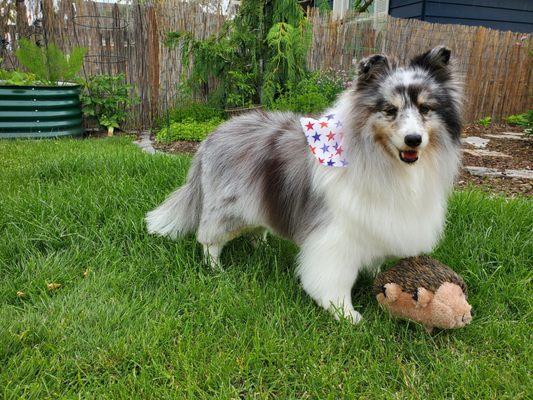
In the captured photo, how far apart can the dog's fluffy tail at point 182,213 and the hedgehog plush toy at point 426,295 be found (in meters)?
1.38

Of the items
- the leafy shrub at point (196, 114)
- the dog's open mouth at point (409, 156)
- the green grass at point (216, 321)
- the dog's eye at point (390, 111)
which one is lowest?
the green grass at point (216, 321)

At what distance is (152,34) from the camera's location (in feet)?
24.3

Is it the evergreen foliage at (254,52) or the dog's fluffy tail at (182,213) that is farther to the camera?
the evergreen foliage at (254,52)

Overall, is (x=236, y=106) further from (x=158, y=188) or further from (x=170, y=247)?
(x=170, y=247)

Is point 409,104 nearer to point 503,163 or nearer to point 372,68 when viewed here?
point 372,68

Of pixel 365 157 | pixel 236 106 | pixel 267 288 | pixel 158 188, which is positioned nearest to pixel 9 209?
pixel 158 188

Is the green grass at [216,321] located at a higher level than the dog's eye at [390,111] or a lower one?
lower

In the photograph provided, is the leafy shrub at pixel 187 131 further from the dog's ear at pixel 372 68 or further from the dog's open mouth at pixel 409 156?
the dog's open mouth at pixel 409 156

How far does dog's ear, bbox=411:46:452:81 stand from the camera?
2.15 meters

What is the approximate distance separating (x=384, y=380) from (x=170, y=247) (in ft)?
5.45

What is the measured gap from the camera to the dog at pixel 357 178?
209cm

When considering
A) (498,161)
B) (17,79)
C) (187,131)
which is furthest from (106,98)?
(498,161)

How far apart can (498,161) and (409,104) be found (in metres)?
4.13

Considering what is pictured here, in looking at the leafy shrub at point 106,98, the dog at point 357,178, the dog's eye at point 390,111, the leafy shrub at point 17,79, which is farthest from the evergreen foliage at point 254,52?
the dog's eye at point 390,111
